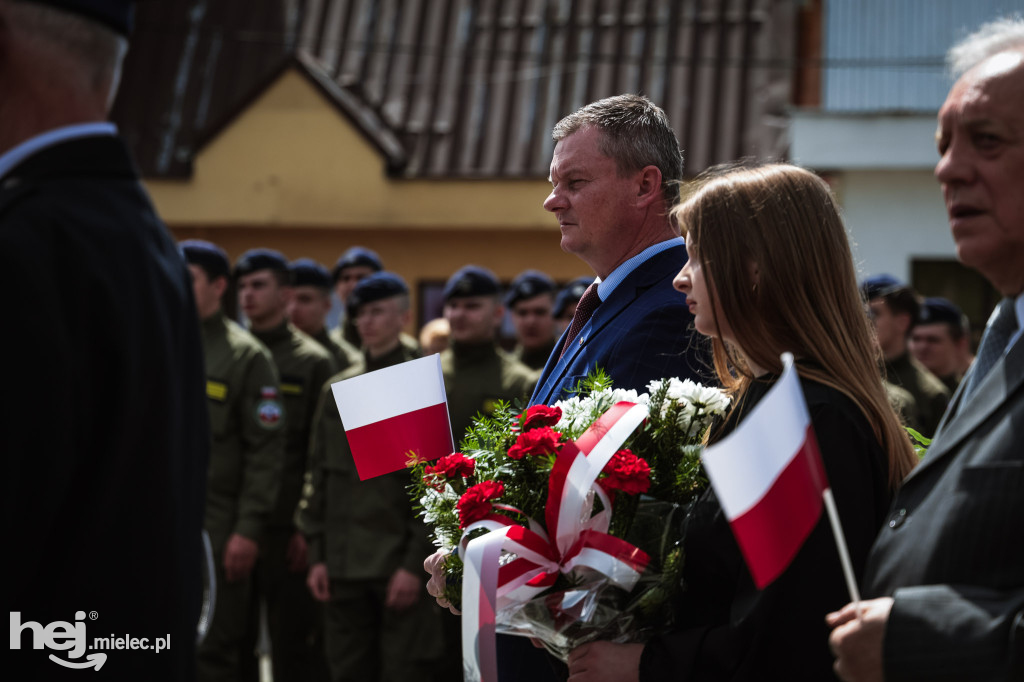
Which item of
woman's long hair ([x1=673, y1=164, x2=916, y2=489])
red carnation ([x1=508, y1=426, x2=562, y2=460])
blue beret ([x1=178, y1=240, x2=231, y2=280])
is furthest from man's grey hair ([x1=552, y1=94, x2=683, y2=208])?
blue beret ([x1=178, y1=240, x2=231, y2=280])

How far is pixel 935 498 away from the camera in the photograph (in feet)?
6.23

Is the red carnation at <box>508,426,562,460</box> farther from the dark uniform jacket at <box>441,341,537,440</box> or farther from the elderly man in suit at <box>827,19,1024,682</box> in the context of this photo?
the dark uniform jacket at <box>441,341,537,440</box>

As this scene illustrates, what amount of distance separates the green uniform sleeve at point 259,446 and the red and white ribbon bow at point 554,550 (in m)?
4.48

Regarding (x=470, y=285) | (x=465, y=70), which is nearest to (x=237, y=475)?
(x=470, y=285)

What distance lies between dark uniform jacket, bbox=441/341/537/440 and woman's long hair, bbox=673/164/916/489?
4.38 metres

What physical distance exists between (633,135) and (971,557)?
189 cm

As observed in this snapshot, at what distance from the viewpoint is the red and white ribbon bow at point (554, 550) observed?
7.52ft

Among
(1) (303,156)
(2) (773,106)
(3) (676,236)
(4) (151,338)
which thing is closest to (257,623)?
(3) (676,236)

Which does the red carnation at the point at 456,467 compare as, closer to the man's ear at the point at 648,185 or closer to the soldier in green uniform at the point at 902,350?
the man's ear at the point at 648,185

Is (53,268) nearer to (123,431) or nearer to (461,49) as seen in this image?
(123,431)

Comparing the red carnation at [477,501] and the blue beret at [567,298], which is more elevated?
the red carnation at [477,501]

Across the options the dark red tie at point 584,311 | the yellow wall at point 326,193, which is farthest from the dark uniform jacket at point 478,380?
the yellow wall at point 326,193

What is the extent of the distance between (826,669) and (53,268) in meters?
1.50

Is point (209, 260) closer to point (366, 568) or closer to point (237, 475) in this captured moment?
point (237, 475)
